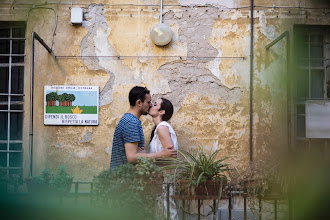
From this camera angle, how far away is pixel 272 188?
3.67 metres

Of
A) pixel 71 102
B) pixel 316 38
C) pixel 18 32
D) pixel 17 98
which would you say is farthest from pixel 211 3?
pixel 17 98

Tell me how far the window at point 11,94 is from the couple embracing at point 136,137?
2673 millimetres

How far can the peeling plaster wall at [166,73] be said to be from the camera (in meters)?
6.25

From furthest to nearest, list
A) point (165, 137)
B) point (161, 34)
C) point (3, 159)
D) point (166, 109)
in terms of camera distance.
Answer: point (3, 159) → point (161, 34) → point (166, 109) → point (165, 137)

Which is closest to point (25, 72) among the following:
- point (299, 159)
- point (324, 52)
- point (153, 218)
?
point (153, 218)

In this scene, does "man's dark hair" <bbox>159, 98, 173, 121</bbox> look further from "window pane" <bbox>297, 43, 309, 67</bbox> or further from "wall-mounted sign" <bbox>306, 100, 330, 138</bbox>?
"window pane" <bbox>297, 43, 309, 67</bbox>

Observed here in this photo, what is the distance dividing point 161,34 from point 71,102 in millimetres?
1687

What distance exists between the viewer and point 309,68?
21.5ft

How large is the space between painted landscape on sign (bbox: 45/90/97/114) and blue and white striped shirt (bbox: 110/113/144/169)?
2023 millimetres

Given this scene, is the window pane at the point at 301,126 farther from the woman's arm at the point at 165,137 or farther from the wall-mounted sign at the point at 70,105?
the wall-mounted sign at the point at 70,105

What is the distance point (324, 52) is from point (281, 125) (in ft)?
4.53

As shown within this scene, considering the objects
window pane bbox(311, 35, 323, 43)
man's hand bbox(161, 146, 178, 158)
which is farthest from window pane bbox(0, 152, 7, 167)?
window pane bbox(311, 35, 323, 43)

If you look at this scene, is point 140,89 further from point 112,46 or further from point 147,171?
point 112,46

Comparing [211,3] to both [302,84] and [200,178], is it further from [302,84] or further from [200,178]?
[200,178]
